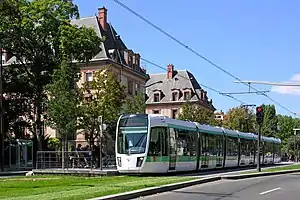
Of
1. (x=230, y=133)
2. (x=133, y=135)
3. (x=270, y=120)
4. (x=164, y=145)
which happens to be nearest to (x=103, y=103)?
(x=230, y=133)

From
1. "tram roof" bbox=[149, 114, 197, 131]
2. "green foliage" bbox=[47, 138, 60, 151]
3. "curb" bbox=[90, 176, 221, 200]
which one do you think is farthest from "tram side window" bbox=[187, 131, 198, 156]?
"green foliage" bbox=[47, 138, 60, 151]

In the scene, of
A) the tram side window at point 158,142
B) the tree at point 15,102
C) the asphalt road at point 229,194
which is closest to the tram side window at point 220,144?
the tram side window at point 158,142

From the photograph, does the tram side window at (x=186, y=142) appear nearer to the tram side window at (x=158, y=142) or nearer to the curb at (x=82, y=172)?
the tram side window at (x=158, y=142)

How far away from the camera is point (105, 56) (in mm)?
72312

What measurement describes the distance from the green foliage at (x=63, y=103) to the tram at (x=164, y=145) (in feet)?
42.0

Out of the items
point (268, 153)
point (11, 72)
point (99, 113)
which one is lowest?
point (268, 153)

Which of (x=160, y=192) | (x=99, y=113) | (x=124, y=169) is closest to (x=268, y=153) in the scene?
(x=99, y=113)

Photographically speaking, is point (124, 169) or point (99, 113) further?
point (99, 113)

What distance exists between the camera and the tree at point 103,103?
50156 millimetres

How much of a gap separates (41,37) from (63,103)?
10.3 metres

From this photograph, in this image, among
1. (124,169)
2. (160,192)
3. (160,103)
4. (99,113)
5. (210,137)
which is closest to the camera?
(160,192)

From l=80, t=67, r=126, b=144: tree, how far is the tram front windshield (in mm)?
19776

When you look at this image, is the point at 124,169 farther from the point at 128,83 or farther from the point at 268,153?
the point at 128,83

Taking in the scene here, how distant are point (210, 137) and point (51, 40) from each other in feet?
71.0
